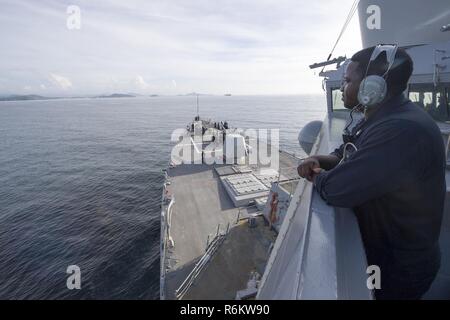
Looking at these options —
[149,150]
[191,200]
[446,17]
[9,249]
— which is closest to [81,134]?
[149,150]

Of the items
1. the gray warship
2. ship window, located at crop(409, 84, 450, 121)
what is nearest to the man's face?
the gray warship

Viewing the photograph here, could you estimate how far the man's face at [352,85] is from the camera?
2.81 meters

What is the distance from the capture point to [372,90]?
98.0 inches

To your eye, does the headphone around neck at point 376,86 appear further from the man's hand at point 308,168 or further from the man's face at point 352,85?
the man's hand at point 308,168

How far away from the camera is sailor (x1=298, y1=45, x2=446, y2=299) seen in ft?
6.48

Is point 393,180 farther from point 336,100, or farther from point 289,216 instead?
point 336,100

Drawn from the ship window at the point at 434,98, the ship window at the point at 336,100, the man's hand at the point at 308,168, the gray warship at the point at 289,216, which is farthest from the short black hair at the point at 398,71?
the ship window at the point at 336,100

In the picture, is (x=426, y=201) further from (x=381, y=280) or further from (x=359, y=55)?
(x=359, y=55)

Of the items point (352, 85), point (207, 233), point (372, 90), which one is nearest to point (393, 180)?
point (372, 90)

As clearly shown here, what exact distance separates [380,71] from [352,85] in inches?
13.3

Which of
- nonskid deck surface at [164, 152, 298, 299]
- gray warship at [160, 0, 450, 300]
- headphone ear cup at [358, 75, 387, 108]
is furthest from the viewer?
nonskid deck surface at [164, 152, 298, 299]

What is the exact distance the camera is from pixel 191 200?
21.0m

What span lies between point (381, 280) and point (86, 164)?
51.3m

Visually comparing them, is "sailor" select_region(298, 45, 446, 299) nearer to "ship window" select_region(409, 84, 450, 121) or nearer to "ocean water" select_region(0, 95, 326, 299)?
"ship window" select_region(409, 84, 450, 121)
